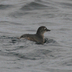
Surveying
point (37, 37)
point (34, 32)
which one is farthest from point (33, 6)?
point (37, 37)

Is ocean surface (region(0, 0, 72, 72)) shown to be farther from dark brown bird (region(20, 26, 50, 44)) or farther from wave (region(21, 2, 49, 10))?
dark brown bird (region(20, 26, 50, 44))

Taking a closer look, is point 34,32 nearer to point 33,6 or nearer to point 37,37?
point 37,37

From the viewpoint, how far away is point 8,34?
16719 mm

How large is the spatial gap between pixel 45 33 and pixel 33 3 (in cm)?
595

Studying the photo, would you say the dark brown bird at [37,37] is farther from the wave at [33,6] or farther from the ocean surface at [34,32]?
the wave at [33,6]

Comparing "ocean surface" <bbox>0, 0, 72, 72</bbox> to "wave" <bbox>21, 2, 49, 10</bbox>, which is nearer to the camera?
"ocean surface" <bbox>0, 0, 72, 72</bbox>

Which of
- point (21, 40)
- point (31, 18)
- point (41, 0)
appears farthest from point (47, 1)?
point (21, 40)

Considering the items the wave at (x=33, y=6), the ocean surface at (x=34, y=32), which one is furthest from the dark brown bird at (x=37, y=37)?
the wave at (x=33, y=6)

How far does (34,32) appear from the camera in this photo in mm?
17625

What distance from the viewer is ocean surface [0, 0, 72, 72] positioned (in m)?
12.3

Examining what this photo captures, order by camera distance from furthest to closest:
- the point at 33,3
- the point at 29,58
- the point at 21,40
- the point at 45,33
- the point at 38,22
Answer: the point at 33,3 < the point at 38,22 < the point at 45,33 < the point at 21,40 < the point at 29,58

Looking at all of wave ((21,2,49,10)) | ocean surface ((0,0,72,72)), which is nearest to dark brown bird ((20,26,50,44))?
ocean surface ((0,0,72,72))

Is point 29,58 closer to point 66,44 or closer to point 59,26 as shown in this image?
point 66,44

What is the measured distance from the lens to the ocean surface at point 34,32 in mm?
12281
